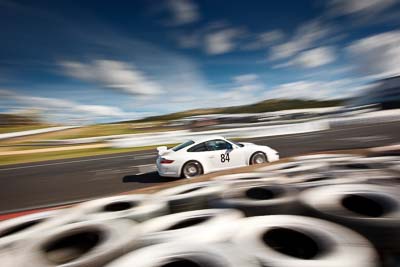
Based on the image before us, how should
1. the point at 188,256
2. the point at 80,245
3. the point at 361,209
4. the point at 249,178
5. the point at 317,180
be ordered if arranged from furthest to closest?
the point at 249,178, the point at 317,180, the point at 361,209, the point at 80,245, the point at 188,256

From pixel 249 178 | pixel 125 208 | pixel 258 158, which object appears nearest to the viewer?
pixel 125 208

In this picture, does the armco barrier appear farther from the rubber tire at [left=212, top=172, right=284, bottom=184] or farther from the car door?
the rubber tire at [left=212, top=172, right=284, bottom=184]

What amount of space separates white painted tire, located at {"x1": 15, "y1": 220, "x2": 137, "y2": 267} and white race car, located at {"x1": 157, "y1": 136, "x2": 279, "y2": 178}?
3.96 meters

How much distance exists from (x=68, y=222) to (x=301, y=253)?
109 inches

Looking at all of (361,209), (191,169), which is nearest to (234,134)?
(191,169)

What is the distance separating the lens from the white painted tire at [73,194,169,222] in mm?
3031

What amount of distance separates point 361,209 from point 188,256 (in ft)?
7.48

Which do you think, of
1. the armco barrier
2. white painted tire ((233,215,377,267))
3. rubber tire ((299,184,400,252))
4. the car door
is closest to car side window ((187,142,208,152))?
the car door

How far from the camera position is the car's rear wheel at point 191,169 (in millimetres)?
6812

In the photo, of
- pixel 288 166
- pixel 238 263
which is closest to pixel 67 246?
pixel 238 263

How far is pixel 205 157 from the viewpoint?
6965 millimetres

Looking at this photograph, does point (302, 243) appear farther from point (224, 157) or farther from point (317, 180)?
point (224, 157)

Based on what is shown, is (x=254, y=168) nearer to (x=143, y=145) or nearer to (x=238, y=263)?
(x=238, y=263)

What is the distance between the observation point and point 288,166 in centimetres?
519
